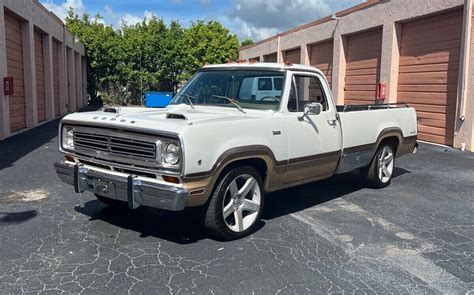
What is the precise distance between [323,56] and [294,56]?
3.38 metres

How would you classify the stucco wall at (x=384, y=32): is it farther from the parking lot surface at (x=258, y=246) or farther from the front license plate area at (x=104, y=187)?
the front license plate area at (x=104, y=187)

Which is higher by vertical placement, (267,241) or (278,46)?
(278,46)

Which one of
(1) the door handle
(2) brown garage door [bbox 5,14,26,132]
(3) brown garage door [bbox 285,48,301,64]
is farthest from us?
(3) brown garage door [bbox 285,48,301,64]

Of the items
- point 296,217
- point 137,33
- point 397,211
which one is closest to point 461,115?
point 397,211

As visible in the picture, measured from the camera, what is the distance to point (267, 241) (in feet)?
16.2

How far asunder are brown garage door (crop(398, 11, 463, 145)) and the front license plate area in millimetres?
10163

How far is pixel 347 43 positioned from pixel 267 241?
1393 centimetres

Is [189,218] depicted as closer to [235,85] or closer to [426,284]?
[235,85]

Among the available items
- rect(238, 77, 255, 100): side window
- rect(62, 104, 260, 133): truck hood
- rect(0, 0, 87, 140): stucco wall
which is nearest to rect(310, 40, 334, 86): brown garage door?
rect(0, 0, 87, 140): stucco wall

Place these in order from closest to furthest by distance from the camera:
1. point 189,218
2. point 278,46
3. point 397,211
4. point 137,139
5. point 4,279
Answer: point 4,279 → point 137,139 → point 189,218 → point 397,211 → point 278,46

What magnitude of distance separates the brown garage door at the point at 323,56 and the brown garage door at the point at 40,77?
1093 cm

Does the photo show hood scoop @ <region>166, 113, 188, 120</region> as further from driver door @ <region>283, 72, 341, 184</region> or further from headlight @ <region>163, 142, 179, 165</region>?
driver door @ <region>283, 72, 341, 184</region>

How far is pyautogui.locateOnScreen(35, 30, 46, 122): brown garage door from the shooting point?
672 inches

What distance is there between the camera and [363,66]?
53.9 ft
